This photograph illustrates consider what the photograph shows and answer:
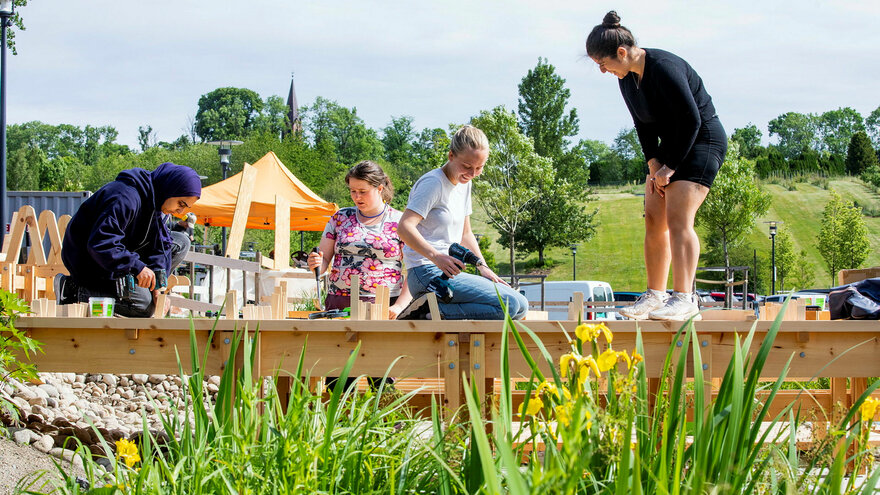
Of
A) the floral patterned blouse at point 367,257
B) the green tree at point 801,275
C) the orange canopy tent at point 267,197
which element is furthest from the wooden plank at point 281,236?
the green tree at point 801,275

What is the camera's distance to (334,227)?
5.04m

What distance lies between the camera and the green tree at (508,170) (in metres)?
40.3

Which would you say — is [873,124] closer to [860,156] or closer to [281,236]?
[860,156]

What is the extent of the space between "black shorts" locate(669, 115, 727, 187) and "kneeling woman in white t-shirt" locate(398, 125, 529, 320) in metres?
0.88

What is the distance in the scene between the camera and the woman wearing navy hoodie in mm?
4047

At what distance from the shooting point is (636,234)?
7425 cm

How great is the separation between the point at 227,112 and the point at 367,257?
94013 mm

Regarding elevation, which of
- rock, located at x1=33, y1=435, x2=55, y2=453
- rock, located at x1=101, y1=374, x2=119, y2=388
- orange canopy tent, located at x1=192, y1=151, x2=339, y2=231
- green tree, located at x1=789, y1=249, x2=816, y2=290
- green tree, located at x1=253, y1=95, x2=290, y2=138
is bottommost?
green tree, located at x1=789, y1=249, x2=816, y2=290

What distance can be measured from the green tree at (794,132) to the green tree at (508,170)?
86750mm

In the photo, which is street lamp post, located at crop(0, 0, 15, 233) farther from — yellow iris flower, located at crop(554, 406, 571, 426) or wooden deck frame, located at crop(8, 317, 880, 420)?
yellow iris flower, located at crop(554, 406, 571, 426)

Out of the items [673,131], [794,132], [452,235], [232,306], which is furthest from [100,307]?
[794,132]

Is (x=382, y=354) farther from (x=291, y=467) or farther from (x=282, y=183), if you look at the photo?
→ (x=282, y=183)

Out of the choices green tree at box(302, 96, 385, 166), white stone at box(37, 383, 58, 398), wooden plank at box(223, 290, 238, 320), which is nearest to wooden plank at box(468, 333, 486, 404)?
→ wooden plank at box(223, 290, 238, 320)

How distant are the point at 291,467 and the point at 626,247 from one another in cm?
7101
